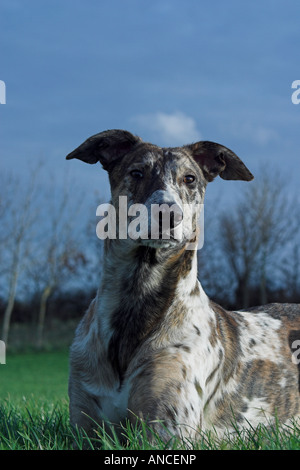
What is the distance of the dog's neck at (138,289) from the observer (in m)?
4.71

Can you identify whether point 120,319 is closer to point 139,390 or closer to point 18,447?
point 139,390

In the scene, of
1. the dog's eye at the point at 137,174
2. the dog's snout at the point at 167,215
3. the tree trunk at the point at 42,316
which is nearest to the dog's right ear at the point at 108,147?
the dog's eye at the point at 137,174

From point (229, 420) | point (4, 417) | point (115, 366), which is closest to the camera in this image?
point (115, 366)

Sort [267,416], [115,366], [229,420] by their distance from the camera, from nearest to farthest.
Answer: [115,366] → [229,420] → [267,416]

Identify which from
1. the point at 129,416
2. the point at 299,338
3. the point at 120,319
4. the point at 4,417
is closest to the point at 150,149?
the point at 120,319

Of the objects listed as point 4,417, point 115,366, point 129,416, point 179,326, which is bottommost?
point 4,417

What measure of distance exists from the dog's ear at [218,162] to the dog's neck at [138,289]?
113 cm

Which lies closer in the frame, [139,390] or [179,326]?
[139,390]

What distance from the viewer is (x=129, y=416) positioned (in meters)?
4.43

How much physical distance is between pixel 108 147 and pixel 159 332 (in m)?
1.76

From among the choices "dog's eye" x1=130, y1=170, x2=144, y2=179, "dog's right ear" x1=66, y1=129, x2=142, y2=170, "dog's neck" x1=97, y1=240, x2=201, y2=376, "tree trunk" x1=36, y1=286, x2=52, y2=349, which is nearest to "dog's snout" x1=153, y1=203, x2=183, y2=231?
"dog's neck" x1=97, y1=240, x2=201, y2=376

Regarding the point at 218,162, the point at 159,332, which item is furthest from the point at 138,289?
the point at 218,162

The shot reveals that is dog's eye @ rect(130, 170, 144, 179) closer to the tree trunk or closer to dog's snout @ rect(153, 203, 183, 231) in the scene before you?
dog's snout @ rect(153, 203, 183, 231)

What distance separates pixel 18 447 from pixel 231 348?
206 cm
